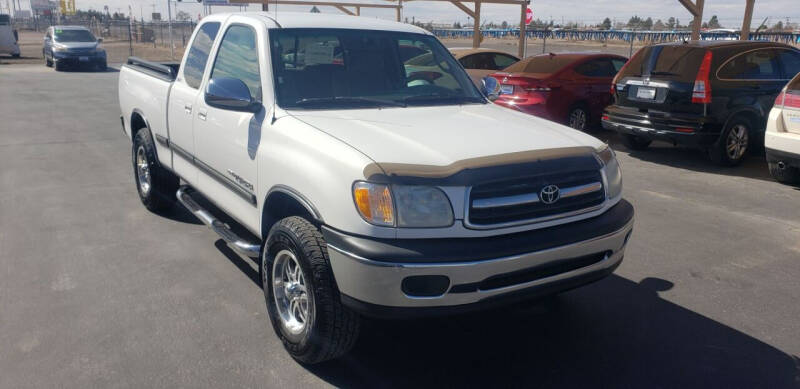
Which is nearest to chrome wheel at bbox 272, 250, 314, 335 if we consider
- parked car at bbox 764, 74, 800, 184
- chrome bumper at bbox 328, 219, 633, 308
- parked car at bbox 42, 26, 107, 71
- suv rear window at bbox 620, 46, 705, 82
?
chrome bumper at bbox 328, 219, 633, 308

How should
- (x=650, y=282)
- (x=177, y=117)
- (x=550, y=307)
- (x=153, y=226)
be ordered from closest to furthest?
(x=550, y=307) → (x=650, y=282) → (x=177, y=117) → (x=153, y=226)

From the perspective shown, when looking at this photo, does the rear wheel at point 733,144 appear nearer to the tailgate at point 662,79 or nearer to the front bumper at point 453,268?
the tailgate at point 662,79

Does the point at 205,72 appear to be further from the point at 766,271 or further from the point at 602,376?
the point at 766,271

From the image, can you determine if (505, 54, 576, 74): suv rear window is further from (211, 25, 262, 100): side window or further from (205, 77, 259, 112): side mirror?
(205, 77, 259, 112): side mirror

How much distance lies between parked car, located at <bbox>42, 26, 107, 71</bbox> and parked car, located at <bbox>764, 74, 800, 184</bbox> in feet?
81.9

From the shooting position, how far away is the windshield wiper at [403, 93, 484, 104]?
4.32 m

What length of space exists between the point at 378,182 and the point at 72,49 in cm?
2627

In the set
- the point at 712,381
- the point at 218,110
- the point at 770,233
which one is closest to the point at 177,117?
the point at 218,110

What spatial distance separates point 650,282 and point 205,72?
12.0ft

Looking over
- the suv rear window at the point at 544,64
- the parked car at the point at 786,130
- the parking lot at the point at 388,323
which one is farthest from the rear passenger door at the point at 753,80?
the suv rear window at the point at 544,64

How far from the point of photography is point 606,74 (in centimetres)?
1159

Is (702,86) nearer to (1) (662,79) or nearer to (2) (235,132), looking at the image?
(1) (662,79)

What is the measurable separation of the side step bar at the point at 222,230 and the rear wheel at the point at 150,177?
633 millimetres

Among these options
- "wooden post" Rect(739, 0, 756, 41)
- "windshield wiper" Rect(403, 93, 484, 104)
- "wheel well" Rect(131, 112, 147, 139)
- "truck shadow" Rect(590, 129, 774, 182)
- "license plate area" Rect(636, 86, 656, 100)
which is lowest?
"truck shadow" Rect(590, 129, 774, 182)
